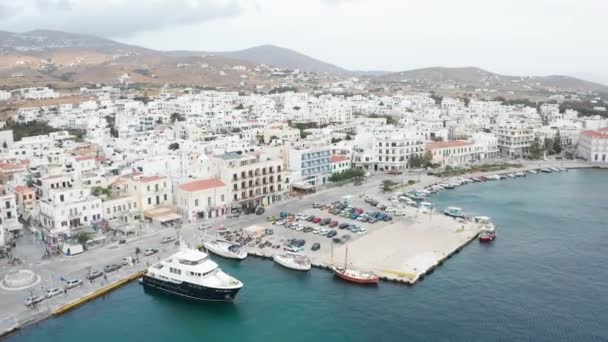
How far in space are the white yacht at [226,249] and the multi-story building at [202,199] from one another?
15.1 ft

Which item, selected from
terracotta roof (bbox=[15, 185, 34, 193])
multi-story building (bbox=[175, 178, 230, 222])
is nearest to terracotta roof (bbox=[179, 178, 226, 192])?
multi-story building (bbox=[175, 178, 230, 222])

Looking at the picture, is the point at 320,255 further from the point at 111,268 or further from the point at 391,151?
the point at 391,151

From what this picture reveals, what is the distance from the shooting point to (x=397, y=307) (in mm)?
24031

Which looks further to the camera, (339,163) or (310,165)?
(339,163)

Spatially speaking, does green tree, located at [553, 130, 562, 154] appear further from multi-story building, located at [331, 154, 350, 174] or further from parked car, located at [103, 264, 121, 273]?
parked car, located at [103, 264, 121, 273]

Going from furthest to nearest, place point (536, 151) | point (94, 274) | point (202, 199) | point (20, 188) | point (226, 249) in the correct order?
1. point (536, 151)
2. point (20, 188)
3. point (202, 199)
4. point (226, 249)
5. point (94, 274)

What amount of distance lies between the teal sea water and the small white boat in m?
0.36

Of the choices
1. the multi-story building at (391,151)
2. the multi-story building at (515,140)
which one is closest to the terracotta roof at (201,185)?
the multi-story building at (391,151)

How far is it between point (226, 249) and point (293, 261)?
4049 mm

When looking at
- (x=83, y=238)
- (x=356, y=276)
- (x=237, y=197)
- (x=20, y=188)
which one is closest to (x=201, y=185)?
(x=237, y=197)

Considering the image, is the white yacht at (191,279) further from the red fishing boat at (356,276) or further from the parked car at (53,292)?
the red fishing boat at (356,276)

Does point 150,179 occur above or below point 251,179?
above

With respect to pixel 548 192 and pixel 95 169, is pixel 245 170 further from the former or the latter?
pixel 548 192

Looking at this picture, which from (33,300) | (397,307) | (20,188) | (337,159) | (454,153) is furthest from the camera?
(454,153)
